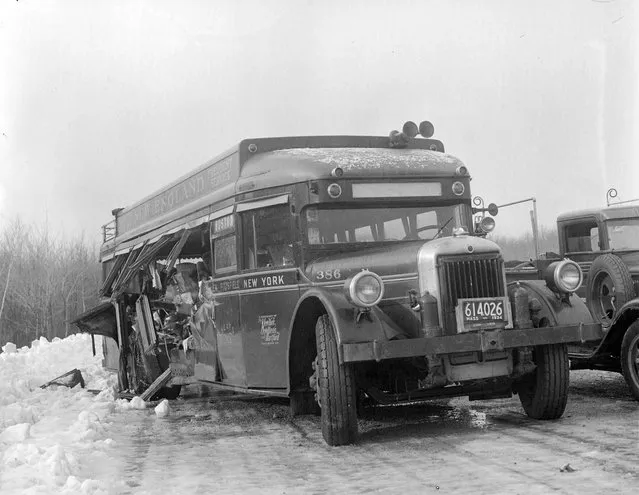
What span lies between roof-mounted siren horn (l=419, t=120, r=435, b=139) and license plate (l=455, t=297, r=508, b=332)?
257 centimetres

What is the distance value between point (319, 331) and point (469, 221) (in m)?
2.20

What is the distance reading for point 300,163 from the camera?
7.47m

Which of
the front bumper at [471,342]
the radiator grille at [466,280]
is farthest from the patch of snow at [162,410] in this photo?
the radiator grille at [466,280]

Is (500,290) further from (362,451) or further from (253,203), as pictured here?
(253,203)

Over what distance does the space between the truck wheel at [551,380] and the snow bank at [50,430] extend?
4013 millimetres

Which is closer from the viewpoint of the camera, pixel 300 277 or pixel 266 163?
pixel 300 277

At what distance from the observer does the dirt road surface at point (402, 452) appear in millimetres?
5031

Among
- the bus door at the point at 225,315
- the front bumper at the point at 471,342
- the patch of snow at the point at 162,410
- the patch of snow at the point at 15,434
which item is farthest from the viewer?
the patch of snow at the point at 162,410

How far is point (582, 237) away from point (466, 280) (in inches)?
185

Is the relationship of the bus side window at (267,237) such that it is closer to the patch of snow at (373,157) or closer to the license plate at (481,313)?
the patch of snow at (373,157)

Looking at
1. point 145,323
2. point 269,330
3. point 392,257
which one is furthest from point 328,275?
point 145,323

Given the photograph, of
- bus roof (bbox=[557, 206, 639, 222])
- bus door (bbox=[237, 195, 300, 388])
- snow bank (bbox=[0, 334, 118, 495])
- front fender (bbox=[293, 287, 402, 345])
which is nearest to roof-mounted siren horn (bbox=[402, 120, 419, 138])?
bus door (bbox=[237, 195, 300, 388])

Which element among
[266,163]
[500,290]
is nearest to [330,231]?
[266,163]

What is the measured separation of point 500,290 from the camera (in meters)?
6.70
